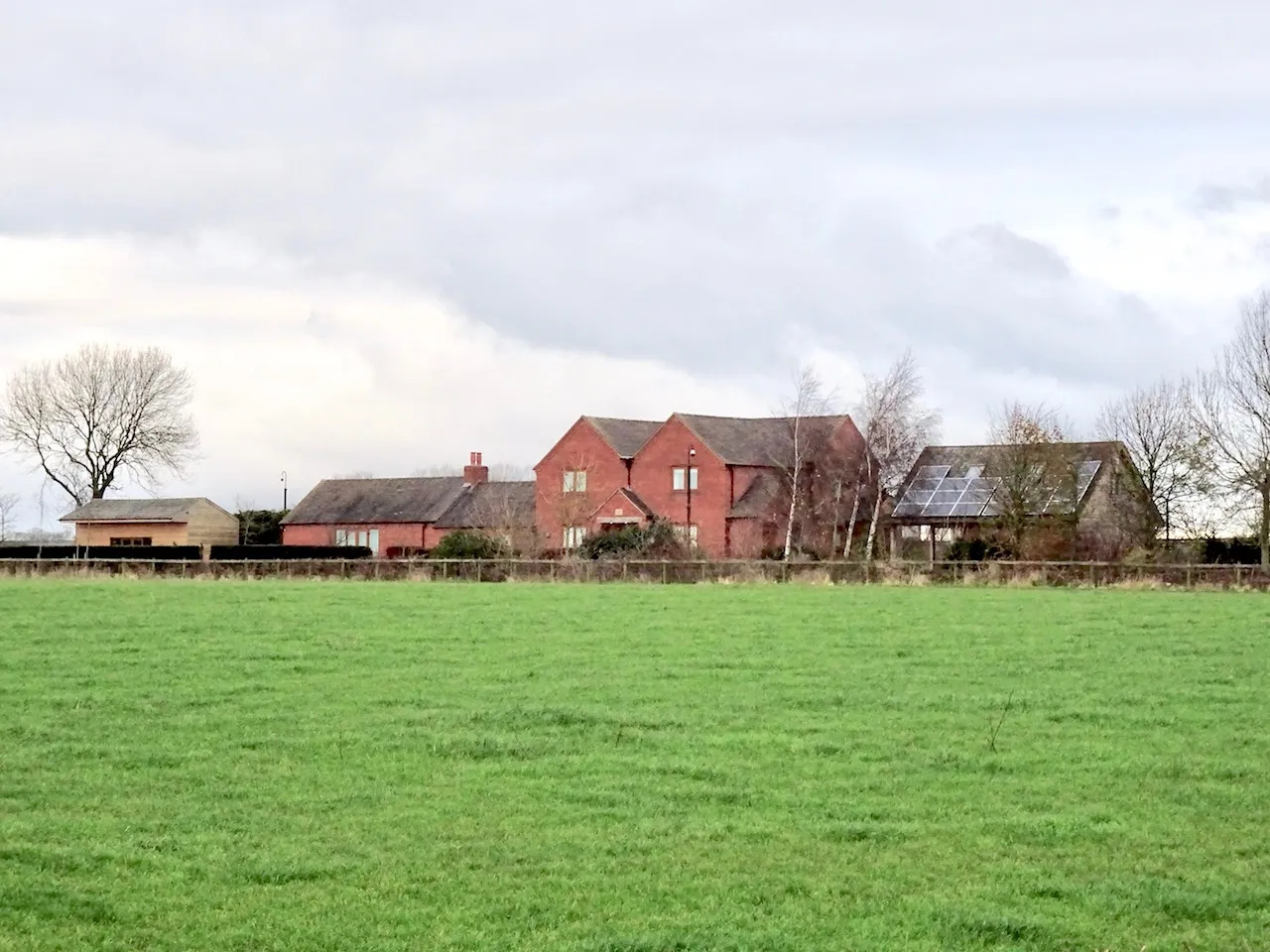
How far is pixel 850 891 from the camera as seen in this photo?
30.2 ft

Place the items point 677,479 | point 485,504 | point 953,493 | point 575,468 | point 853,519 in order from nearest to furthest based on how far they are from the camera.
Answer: point 853,519 < point 953,493 < point 677,479 < point 575,468 < point 485,504

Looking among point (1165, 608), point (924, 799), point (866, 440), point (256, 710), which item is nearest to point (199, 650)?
point (256, 710)

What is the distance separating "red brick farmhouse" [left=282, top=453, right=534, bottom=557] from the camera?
86750mm

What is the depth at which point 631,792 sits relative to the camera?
39.4 ft

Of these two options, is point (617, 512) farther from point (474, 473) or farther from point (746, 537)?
point (474, 473)

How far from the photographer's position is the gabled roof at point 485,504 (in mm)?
83463

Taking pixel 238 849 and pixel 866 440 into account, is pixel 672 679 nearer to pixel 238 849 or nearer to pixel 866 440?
pixel 238 849

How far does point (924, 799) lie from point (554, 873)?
3618mm

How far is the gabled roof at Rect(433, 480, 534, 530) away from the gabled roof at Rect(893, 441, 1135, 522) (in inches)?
801

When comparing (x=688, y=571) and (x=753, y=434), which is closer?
(x=688, y=571)

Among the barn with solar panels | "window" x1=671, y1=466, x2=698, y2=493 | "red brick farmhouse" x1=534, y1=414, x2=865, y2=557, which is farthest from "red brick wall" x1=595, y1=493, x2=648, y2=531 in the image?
the barn with solar panels

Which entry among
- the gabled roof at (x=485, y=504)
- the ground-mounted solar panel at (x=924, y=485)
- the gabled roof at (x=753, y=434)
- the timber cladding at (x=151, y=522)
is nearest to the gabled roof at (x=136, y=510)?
the timber cladding at (x=151, y=522)

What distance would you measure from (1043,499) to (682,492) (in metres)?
18.6

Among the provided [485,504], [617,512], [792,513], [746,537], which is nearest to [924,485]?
[746,537]
